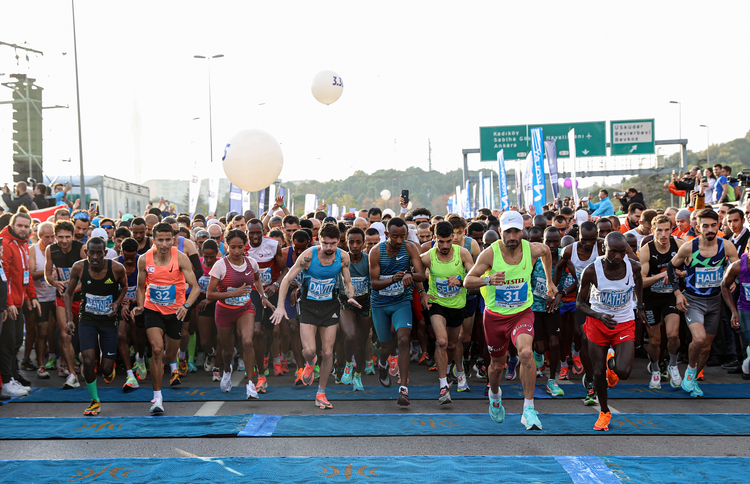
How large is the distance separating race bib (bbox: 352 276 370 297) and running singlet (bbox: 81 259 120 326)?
2.98 meters

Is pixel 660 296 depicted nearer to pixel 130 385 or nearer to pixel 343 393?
pixel 343 393

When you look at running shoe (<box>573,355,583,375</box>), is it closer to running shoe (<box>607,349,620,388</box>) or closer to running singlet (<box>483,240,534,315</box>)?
running shoe (<box>607,349,620,388</box>)

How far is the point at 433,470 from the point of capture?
5.63 m


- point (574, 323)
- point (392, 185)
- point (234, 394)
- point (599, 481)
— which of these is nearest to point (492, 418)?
point (599, 481)

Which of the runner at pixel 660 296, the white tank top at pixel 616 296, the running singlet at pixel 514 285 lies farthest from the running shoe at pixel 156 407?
the runner at pixel 660 296

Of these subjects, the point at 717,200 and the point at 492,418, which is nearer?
the point at 492,418

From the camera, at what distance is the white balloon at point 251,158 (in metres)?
11.6

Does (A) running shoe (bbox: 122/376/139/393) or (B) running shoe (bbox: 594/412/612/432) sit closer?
(B) running shoe (bbox: 594/412/612/432)

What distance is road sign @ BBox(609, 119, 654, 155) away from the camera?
41700mm

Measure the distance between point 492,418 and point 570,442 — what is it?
945 millimetres

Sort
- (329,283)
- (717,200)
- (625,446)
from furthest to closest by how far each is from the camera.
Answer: (717,200)
(329,283)
(625,446)

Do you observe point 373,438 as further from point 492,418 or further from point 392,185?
point 392,185

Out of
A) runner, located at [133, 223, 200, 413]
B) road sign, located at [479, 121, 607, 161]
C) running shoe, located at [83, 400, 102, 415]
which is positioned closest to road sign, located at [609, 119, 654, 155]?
road sign, located at [479, 121, 607, 161]

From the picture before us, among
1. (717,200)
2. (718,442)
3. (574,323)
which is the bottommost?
(718,442)
